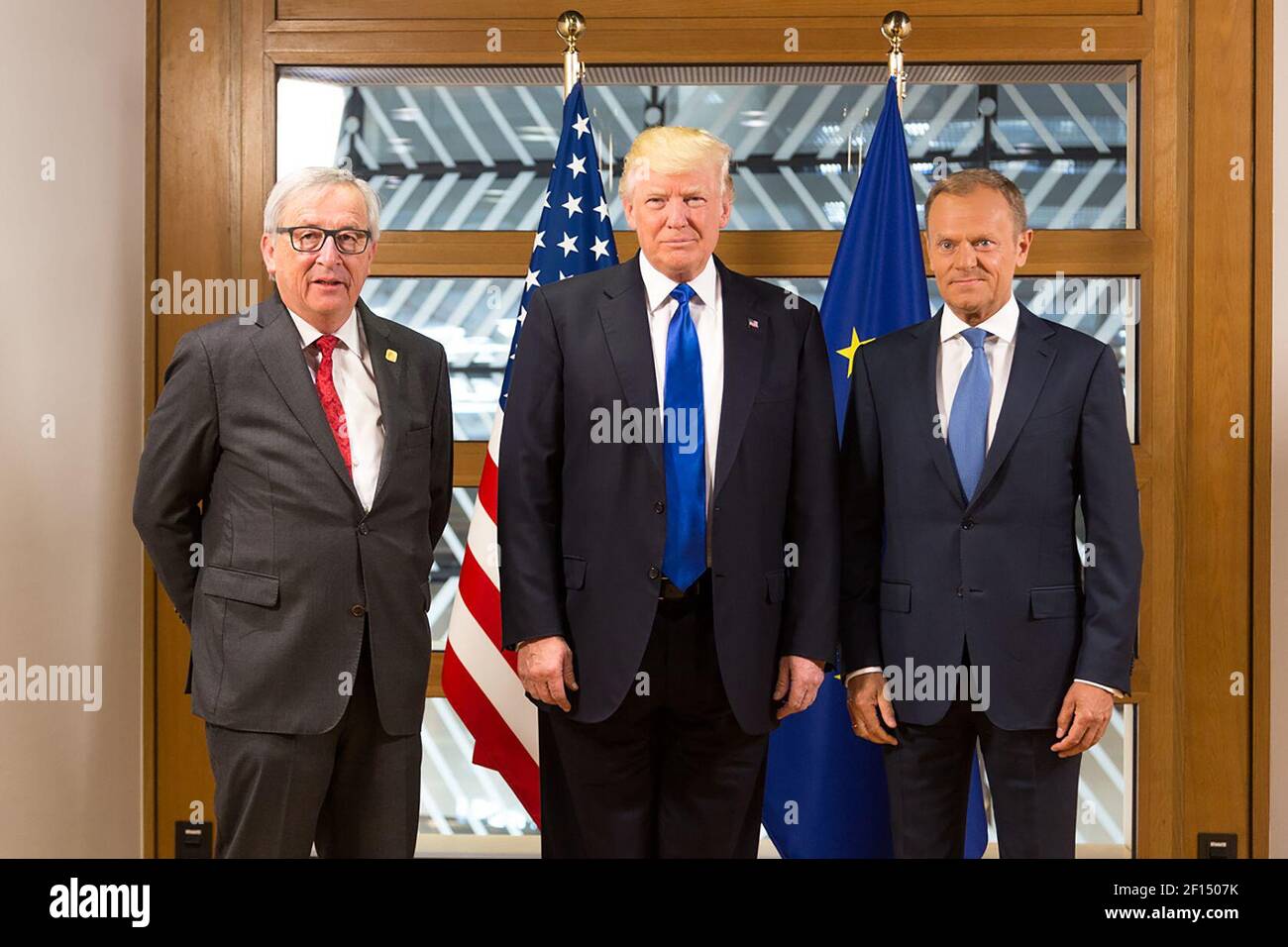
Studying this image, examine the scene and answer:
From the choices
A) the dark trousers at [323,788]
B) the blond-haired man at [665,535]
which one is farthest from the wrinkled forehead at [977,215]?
the dark trousers at [323,788]

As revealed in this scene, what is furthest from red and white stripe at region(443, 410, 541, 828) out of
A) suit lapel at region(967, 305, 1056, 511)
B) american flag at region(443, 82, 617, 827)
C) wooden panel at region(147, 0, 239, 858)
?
suit lapel at region(967, 305, 1056, 511)

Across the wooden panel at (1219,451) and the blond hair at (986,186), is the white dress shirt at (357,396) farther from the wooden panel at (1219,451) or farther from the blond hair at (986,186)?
the wooden panel at (1219,451)

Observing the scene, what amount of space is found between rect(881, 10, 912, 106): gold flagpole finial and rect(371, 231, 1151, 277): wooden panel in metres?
0.44

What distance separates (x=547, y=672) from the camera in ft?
6.90

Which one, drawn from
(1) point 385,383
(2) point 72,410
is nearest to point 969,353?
(1) point 385,383

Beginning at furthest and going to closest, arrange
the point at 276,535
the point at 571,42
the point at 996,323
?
1. the point at 571,42
2. the point at 996,323
3. the point at 276,535

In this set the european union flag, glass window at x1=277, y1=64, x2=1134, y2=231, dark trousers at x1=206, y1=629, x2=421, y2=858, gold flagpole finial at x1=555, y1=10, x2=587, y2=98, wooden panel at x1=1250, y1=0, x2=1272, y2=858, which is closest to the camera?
dark trousers at x1=206, y1=629, x2=421, y2=858

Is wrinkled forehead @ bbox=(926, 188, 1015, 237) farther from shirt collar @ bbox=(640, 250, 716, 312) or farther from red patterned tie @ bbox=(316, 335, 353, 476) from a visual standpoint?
red patterned tie @ bbox=(316, 335, 353, 476)

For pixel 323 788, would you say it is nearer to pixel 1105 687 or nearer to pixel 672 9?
pixel 1105 687

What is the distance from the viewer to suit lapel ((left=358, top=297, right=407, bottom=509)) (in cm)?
213

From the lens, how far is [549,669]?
2104mm

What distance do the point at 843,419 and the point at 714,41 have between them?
1073 millimetres

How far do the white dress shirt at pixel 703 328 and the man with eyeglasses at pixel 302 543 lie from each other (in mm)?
473

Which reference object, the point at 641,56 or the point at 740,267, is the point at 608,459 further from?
the point at 641,56
